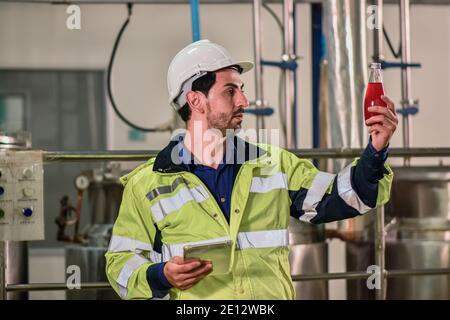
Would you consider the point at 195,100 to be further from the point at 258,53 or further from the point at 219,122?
the point at 258,53

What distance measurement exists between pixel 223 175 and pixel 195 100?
19cm

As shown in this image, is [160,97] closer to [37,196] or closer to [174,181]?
[37,196]

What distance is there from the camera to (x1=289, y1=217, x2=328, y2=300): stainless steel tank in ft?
8.80

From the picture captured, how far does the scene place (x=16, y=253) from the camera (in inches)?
100

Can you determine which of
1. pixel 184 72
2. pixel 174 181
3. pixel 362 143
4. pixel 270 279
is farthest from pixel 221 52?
pixel 362 143

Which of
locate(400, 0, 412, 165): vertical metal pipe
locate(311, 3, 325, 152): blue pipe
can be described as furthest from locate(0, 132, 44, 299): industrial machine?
locate(311, 3, 325, 152): blue pipe

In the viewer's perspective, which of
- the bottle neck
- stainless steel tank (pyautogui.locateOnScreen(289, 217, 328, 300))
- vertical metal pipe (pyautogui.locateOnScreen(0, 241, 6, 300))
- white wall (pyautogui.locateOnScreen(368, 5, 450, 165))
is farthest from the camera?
white wall (pyautogui.locateOnScreen(368, 5, 450, 165))

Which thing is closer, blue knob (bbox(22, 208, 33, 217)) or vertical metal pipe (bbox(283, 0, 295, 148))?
blue knob (bbox(22, 208, 33, 217))

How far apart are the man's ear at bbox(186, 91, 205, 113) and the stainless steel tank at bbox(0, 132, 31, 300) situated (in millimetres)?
887

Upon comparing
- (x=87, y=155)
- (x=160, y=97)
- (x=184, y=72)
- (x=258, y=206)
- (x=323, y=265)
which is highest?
(x=160, y=97)

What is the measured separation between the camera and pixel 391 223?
9.15 feet

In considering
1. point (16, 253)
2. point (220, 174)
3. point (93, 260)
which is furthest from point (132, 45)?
point (220, 174)

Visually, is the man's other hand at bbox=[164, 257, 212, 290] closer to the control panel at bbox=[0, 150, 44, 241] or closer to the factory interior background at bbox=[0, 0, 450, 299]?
the control panel at bbox=[0, 150, 44, 241]

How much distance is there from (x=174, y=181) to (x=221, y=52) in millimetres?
315
